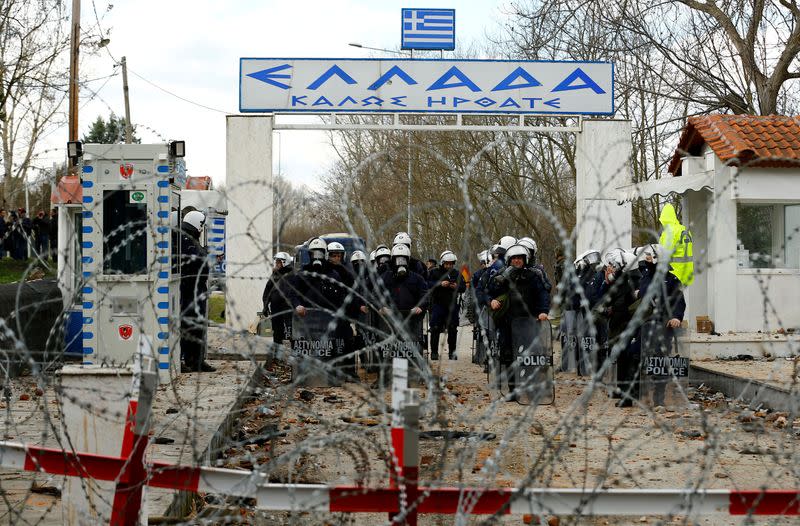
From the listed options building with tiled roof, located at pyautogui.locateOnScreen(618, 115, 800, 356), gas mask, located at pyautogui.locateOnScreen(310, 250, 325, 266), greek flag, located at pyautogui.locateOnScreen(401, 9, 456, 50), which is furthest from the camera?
greek flag, located at pyautogui.locateOnScreen(401, 9, 456, 50)

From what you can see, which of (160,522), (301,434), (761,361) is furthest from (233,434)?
(761,361)

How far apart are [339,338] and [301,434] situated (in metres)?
4.48

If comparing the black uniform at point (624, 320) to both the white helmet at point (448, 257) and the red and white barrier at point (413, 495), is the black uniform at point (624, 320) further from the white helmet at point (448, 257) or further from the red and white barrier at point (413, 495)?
the red and white barrier at point (413, 495)

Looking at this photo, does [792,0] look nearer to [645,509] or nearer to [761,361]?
[761,361]

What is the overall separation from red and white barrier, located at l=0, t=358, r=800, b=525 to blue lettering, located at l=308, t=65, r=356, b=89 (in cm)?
1556

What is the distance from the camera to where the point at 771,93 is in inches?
962

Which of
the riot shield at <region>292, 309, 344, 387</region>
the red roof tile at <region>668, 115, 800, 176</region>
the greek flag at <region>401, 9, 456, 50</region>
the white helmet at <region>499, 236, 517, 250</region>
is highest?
the greek flag at <region>401, 9, 456, 50</region>

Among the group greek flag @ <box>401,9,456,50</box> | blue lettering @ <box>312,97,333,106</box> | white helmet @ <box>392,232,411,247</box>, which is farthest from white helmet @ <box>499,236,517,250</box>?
greek flag @ <box>401,9,456,50</box>

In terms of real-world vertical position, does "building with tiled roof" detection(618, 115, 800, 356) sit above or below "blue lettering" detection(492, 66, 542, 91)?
below

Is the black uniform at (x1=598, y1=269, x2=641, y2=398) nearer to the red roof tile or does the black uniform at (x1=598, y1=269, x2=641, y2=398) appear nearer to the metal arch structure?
the red roof tile

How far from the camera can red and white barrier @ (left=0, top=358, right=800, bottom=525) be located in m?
3.58

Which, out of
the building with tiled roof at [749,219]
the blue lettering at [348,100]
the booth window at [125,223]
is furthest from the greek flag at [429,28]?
the booth window at [125,223]

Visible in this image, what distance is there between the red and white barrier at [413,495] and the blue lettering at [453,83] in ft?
51.2

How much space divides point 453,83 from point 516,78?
1088 millimetres
